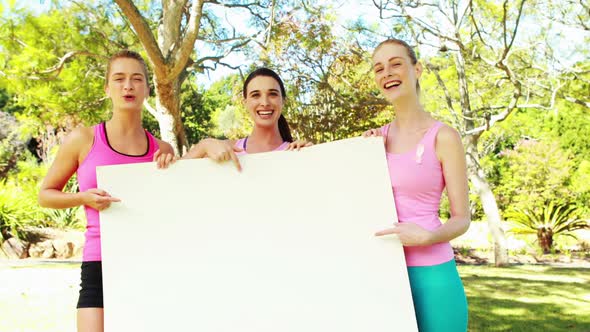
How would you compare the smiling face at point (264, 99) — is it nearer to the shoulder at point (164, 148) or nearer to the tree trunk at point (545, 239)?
the shoulder at point (164, 148)

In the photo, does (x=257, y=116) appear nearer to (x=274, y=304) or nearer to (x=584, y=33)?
(x=274, y=304)

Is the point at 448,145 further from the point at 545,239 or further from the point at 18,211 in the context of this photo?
the point at 545,239

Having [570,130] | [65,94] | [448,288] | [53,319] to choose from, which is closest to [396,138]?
[448,288]

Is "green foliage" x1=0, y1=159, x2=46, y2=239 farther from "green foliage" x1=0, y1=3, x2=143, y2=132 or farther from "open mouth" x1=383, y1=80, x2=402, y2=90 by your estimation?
"open mouth" x1=383, y1=80, x2=402, y2=90

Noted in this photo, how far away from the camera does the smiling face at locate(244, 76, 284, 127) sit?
2223 millimetres

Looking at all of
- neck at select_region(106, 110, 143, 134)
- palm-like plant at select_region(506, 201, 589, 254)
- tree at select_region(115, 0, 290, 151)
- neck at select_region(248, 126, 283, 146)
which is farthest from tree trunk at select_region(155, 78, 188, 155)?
palm-like plant at select_region(506, 201, 589, 254)

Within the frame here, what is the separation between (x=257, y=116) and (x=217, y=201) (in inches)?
17.9

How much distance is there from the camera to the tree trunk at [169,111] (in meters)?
6.30

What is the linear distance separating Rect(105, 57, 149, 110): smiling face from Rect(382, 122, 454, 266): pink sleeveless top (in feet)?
3.17

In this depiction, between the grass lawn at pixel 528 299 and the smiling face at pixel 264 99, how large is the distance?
354cm

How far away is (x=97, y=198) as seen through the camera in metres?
1.85

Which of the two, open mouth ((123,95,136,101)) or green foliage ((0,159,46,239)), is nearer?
open mouth ((123,95,136,101))

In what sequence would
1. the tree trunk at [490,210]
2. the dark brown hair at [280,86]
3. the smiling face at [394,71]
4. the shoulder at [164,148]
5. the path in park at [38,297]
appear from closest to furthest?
the smiling face at [394,71]
the shoulder at [164,148]
the dark brown hair at [280,86]
the path in park at [38,297]
the tree trunk at [490,210]

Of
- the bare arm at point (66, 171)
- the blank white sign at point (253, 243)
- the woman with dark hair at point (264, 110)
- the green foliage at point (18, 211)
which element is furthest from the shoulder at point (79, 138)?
the green foliage at point (18, 211)
